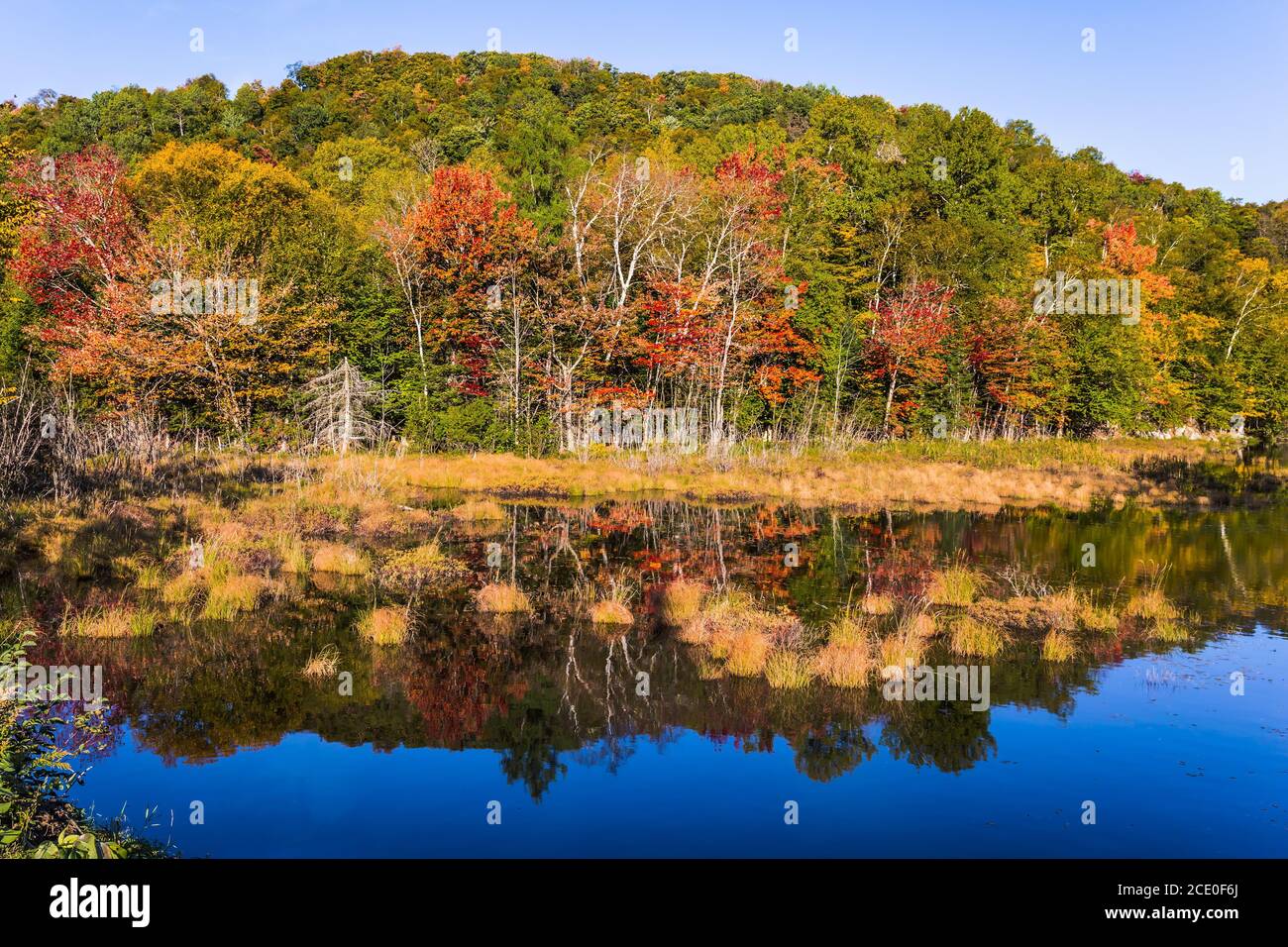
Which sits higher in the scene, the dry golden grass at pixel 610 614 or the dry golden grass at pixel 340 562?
the dry golden grass at pixel 340 562

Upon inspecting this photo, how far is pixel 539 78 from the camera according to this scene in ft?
351

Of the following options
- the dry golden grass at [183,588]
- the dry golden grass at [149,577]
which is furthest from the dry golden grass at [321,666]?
the dry golden grass at [149,577]

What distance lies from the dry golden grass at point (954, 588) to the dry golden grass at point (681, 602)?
4664 millimetres

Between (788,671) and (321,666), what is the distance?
717 centimetres

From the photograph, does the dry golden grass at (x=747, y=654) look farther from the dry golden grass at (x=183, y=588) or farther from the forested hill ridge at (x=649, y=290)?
the forested hill ridge at (x=649, y=290)

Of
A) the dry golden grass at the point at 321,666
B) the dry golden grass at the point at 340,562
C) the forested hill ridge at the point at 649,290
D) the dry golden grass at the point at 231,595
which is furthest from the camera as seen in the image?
the forested hill ridge at the point at 649,290

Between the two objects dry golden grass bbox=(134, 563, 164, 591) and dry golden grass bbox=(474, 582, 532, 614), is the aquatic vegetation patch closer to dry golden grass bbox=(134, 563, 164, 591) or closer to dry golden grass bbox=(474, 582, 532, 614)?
dry golden grass bbox=(474, 582, 532, 614)

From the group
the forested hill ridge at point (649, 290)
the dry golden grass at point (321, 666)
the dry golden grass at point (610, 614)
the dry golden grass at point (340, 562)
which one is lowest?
the dry golden grass at point (321, 666)

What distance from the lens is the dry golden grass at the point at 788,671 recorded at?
13.5 meters

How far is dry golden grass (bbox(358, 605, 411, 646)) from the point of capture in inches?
612

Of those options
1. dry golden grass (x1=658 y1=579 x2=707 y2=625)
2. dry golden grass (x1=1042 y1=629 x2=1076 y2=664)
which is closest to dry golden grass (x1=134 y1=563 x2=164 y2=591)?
dry golden grass (x1=658 y1=579 x2=707 y2=625)
